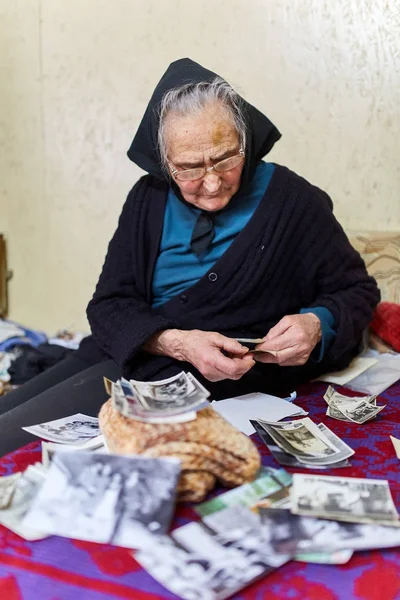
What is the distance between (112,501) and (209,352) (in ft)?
1.98

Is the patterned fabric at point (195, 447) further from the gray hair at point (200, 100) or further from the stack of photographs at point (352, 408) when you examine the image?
the gray hair at point (200, 100)

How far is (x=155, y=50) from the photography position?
9.31 feet

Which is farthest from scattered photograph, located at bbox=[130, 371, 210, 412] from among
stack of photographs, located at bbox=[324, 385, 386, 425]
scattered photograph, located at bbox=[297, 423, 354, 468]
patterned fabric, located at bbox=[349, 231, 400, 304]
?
patterned fabric, located at bbox=[349, 231, 400, 304]

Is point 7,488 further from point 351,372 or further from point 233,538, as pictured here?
point 351,372

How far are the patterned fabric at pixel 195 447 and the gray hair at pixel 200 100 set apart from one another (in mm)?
847

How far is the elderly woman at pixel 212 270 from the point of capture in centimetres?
169

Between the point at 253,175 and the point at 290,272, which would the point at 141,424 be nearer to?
the point at 290,272

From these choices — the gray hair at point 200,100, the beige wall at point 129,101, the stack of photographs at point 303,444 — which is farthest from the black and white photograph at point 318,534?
the beige wall at point 129,101

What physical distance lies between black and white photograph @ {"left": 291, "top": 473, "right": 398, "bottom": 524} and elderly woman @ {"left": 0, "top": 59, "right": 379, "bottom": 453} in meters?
0.47

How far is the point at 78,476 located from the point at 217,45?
→ 7.01ft

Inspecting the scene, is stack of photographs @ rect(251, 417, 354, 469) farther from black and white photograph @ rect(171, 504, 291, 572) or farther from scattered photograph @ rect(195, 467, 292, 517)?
black and white photograph @ rect(171, 504, 291, 572)

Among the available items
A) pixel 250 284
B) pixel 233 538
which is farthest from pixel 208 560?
pixel 250 284

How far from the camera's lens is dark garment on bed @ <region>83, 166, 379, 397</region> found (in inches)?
71.4

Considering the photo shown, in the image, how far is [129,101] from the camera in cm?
295
